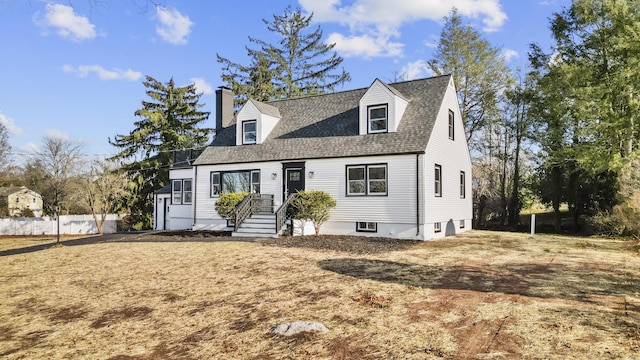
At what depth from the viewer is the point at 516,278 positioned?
9.30 meters

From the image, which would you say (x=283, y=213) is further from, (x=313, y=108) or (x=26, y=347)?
(x=26, y=347)

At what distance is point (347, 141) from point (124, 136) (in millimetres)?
28272

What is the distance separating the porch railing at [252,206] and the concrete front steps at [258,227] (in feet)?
0.89

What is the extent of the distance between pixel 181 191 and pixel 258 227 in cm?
901

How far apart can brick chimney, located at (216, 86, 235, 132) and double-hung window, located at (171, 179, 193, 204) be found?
13.5 feet

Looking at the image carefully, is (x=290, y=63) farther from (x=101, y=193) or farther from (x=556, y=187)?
(x=556, y=187)

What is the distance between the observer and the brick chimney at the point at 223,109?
1013 inches

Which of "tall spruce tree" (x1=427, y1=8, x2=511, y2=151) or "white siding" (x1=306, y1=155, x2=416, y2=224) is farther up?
"tall spruce tree" (x1=427, y1=8, x2=511, y2=151)

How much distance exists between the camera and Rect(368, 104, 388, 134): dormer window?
744 inches

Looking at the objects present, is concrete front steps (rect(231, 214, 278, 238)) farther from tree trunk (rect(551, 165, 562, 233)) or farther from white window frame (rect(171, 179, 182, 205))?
tree trunk (rect(551, 165, 562, 233))

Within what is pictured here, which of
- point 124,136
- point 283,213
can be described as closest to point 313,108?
point 283,213

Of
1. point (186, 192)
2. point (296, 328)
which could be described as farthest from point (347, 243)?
point (186, 192)

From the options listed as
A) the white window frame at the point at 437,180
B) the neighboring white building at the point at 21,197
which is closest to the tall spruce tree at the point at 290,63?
the white window frame at the point at 437,180

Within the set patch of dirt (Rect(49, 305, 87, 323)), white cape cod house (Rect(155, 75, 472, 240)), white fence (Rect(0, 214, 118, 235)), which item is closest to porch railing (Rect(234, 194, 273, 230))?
white cape cod house (Rect(155, 75, 472, 240))
